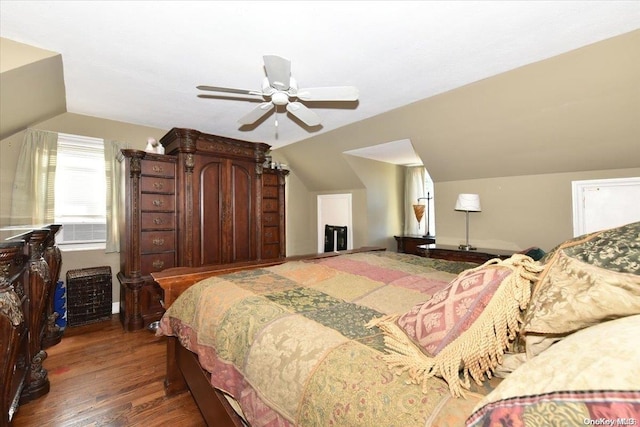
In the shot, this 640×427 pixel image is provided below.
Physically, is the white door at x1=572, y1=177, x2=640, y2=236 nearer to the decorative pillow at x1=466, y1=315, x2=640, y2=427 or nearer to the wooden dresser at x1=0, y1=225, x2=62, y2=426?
the decorative pillow at x1=466, y1=315, x2=640, y2=427

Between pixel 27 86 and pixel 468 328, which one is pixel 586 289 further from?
pixel 27 86

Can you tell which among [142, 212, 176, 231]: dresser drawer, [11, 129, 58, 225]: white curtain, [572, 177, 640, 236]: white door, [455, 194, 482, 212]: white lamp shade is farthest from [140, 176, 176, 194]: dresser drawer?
[572, 177, 640, 236]: white door

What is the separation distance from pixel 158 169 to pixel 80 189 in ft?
3.38

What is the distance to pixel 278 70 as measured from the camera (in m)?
1.66

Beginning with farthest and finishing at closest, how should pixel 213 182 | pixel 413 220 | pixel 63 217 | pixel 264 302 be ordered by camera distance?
pixel 413 220
pixel 213 182
pixel 63 217
pixel 264 302

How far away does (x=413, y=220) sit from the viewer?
5.50 m

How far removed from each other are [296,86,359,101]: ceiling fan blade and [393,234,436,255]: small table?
3660mm

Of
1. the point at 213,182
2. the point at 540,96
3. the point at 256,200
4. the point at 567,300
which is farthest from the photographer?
the point at 256,200

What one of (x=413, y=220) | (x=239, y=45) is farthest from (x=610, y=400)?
(x=413, y=220)

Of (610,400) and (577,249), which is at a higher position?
(577,249)

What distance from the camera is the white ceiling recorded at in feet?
5.15

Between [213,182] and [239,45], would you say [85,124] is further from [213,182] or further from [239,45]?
[239,45]

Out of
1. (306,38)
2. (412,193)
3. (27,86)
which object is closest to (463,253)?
(412,193)

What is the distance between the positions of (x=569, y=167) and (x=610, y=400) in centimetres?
342
